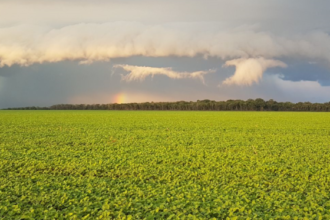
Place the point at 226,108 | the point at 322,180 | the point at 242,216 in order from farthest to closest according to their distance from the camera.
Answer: the point at 226,108, the point at 322,180, the point at 242,216

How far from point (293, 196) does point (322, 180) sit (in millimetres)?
2297

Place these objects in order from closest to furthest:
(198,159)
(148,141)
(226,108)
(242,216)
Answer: (242,216), (198,159), (148,141), (226,108)

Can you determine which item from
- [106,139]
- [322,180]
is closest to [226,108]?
[106,139]

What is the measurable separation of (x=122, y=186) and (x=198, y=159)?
15.5 feet

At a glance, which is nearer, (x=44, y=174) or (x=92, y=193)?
(x=92, y=193)

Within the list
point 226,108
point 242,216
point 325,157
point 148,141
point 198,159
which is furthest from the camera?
point 226,108

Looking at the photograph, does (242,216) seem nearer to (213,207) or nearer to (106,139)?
(213,207)

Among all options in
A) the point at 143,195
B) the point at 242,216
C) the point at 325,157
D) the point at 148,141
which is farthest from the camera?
the point at 148,141

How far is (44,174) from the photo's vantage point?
37.2 feet

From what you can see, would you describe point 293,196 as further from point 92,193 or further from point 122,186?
point 92,193

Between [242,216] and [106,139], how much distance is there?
13.9 metres

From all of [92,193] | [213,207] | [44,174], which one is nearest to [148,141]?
[44,174]

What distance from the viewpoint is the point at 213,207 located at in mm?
8125

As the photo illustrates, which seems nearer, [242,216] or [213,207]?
[242,216]
